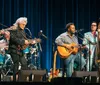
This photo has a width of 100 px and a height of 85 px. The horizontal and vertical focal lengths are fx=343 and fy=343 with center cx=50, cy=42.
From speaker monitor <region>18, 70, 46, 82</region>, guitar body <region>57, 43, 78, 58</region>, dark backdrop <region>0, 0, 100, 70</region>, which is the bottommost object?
speaker monitor <region>18, 70, 46, 82</region>

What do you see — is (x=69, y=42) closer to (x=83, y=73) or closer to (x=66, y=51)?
(x=66, y=51)

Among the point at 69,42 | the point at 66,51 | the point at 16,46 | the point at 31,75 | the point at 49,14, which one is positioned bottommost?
the point at 31,75

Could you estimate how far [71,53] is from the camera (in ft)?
30.5

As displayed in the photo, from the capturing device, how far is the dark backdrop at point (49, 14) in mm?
13672

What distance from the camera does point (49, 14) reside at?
46.6ft

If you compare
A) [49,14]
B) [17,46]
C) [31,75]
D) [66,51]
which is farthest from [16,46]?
[49,14]

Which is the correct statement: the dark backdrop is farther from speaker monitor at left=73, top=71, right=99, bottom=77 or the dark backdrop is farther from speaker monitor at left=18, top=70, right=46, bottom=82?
speaker monitor at left=18, top=70, right=46, bottom=82

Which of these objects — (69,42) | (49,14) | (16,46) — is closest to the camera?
(16,46)

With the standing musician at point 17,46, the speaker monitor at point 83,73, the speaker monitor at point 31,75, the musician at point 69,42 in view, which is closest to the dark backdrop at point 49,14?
the musician at point 69,42

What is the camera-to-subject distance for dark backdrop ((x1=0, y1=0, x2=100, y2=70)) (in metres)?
13.7

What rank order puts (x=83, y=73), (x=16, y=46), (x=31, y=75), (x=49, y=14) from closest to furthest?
1. (x=31, y=75)
2. (x=83, y=73)
3. (x=16, y=46)
4. (x=49, y=14)

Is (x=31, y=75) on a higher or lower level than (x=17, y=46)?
lower

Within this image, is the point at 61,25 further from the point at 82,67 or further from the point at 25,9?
the point at 82,67

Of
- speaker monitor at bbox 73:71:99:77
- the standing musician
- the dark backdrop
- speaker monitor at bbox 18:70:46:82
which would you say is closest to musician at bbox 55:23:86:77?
speaker monitor at bbox 73:71:99:77
